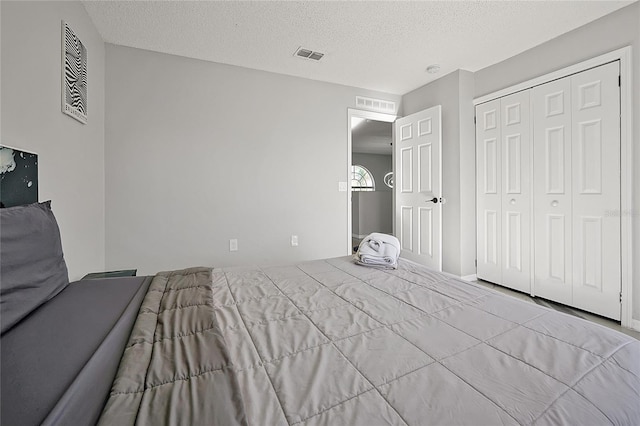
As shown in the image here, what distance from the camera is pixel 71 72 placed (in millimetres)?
1924

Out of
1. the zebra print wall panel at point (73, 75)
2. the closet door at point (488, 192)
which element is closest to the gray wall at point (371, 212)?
the closet door at point (488, 192)

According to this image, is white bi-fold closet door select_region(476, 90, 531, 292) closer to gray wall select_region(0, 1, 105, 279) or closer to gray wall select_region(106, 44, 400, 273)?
gray wall select_region(106, 44, 400, 273)

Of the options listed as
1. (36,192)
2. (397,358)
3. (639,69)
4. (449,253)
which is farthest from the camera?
(449,253)

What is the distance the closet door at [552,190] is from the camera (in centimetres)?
258

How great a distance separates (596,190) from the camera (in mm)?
2383

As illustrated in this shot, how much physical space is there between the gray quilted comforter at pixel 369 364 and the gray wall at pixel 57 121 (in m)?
1.17

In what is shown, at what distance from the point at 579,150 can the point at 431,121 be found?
148 centimetres

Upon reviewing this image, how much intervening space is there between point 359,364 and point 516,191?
119 inches

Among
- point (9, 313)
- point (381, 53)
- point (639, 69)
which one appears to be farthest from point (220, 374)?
point (639, 69)

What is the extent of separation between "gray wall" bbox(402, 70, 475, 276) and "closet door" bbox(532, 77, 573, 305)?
2.21 feet

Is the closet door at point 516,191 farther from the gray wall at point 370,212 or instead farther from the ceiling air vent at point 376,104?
the gray wall at point 370,212

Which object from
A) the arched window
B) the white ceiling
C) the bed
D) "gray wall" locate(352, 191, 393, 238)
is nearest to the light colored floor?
the bed

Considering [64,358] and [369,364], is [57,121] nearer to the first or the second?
[64,358]

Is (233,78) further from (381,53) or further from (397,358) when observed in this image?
(397,358)
